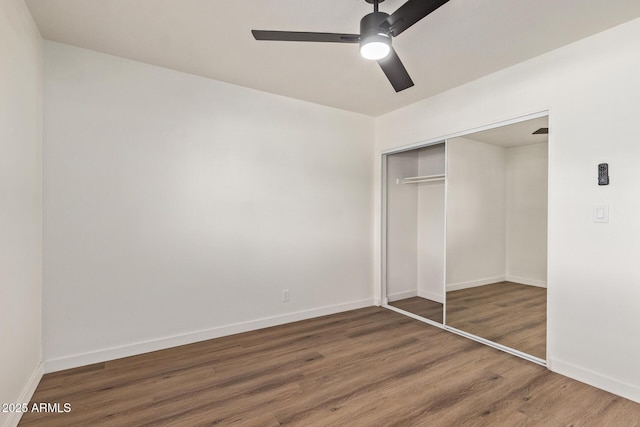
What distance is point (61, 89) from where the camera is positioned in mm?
2496

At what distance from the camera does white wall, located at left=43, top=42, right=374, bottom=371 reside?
2523 mm

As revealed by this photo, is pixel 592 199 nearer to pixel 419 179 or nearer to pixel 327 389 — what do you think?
pixel 419 179

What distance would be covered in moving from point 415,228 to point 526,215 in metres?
1.54

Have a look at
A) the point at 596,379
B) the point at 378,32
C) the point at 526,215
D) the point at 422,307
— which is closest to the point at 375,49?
the point at 378,32

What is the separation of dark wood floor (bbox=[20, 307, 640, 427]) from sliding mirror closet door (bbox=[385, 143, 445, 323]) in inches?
50.4

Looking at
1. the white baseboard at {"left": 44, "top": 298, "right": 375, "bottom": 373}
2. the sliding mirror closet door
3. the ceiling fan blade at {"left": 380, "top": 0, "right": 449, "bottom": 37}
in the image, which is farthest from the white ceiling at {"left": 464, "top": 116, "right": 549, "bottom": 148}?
the white baseboard at {"left": 44, "top": 298, "right": 375, "bottom": 373}

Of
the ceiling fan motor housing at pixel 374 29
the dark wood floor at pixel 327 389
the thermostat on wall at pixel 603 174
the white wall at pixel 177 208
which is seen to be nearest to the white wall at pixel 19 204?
the white wall at pixel 177 208

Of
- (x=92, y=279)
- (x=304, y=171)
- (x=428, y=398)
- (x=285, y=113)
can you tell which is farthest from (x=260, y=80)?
(x=428, y=398)

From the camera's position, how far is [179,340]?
297cm

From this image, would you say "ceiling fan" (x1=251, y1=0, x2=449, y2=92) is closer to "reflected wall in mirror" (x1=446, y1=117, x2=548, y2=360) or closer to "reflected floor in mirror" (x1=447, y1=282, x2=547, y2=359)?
"reflected wall in mirror" (x1=446, y1=117, x2=548, y2=360)

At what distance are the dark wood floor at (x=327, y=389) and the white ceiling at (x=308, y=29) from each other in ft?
8.44

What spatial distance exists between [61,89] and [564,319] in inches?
174

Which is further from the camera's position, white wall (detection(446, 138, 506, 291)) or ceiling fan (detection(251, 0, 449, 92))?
white wall (detection(446, 138, 506, 291))

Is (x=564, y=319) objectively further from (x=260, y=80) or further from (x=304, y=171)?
(x=260, y=80)
